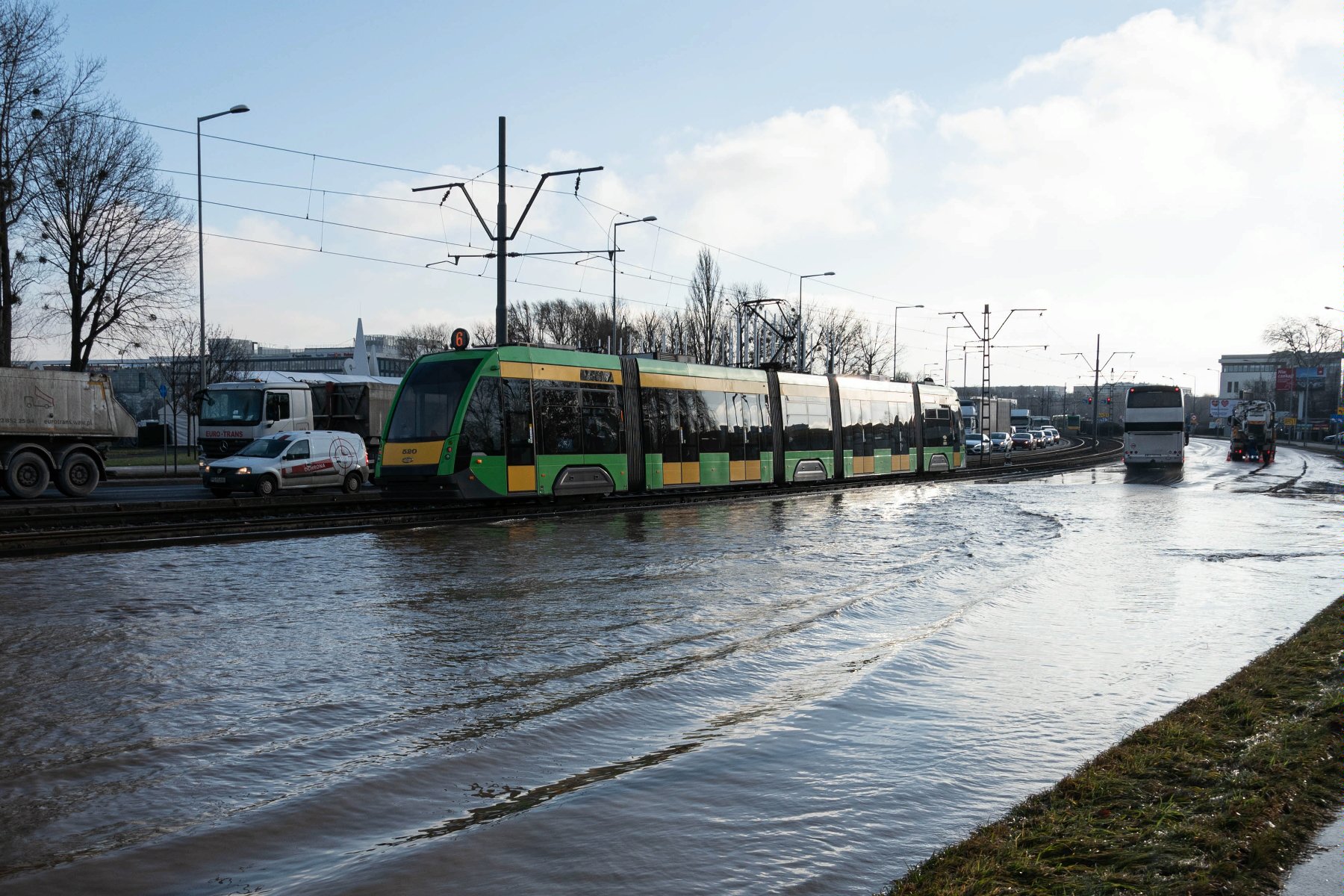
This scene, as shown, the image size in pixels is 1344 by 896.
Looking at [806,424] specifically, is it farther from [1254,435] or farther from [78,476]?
[1254,435]

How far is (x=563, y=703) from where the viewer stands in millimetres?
7180

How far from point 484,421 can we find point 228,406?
16862mm

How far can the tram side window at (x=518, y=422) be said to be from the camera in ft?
65.1

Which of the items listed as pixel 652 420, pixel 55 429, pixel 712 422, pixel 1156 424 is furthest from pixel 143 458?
pixel 1156 424

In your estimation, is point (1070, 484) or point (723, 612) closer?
point (723, 612)

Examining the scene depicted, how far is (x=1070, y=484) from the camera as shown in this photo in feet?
113

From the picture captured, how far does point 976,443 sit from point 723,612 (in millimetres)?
65261

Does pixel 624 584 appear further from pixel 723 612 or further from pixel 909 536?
pixel 909 536

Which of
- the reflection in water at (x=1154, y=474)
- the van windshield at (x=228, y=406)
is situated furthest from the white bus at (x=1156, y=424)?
the van windshield at (x=228, y=406)

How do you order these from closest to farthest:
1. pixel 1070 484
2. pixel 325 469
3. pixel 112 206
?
pixel 325 469, pixel 1070 484, pixel 112 206

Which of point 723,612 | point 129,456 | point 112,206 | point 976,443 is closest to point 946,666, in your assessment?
point 723,612

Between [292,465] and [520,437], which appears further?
[292,465]

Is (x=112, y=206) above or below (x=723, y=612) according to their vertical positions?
above

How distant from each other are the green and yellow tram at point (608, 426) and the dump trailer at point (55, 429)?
27.0 ft
